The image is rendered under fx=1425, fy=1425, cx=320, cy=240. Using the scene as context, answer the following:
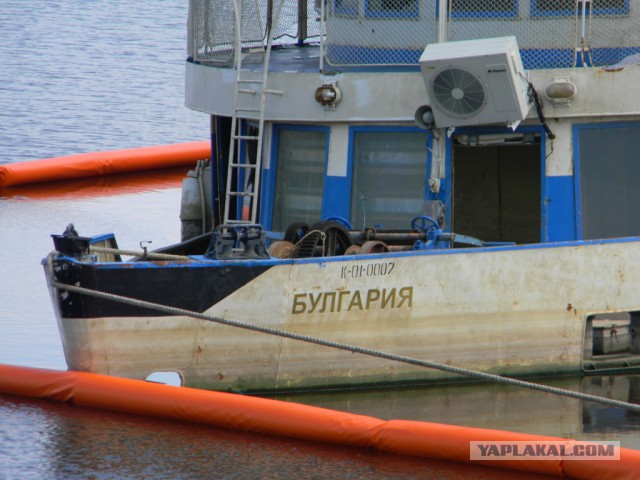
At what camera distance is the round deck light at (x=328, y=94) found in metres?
13.4

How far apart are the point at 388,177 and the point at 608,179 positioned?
2.12 meters

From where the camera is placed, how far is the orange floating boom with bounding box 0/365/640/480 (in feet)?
36.2

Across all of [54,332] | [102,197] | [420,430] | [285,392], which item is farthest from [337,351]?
[102,197]

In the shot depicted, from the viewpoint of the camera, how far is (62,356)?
14344mm

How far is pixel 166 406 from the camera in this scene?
12.1 metres

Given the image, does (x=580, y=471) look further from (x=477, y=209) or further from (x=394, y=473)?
(x=477, y=209)

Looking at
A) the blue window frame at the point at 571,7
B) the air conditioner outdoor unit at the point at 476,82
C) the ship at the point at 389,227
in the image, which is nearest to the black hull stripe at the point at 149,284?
the ship at the point at 389,227

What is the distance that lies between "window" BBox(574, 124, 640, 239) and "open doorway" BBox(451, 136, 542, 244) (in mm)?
2287

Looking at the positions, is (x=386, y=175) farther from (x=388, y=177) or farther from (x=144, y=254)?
(x=144, y=254)

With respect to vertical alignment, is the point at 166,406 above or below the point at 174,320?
below

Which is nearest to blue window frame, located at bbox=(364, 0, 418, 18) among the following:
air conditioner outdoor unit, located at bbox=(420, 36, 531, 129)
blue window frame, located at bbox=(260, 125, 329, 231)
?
air conditioner outdoor unit, located at bbox=(420, 36, 531, 129)

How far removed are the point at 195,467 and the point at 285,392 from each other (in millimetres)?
1525

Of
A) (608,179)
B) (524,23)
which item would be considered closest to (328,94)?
(524,23)

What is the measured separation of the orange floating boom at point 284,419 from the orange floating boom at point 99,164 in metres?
12.6
